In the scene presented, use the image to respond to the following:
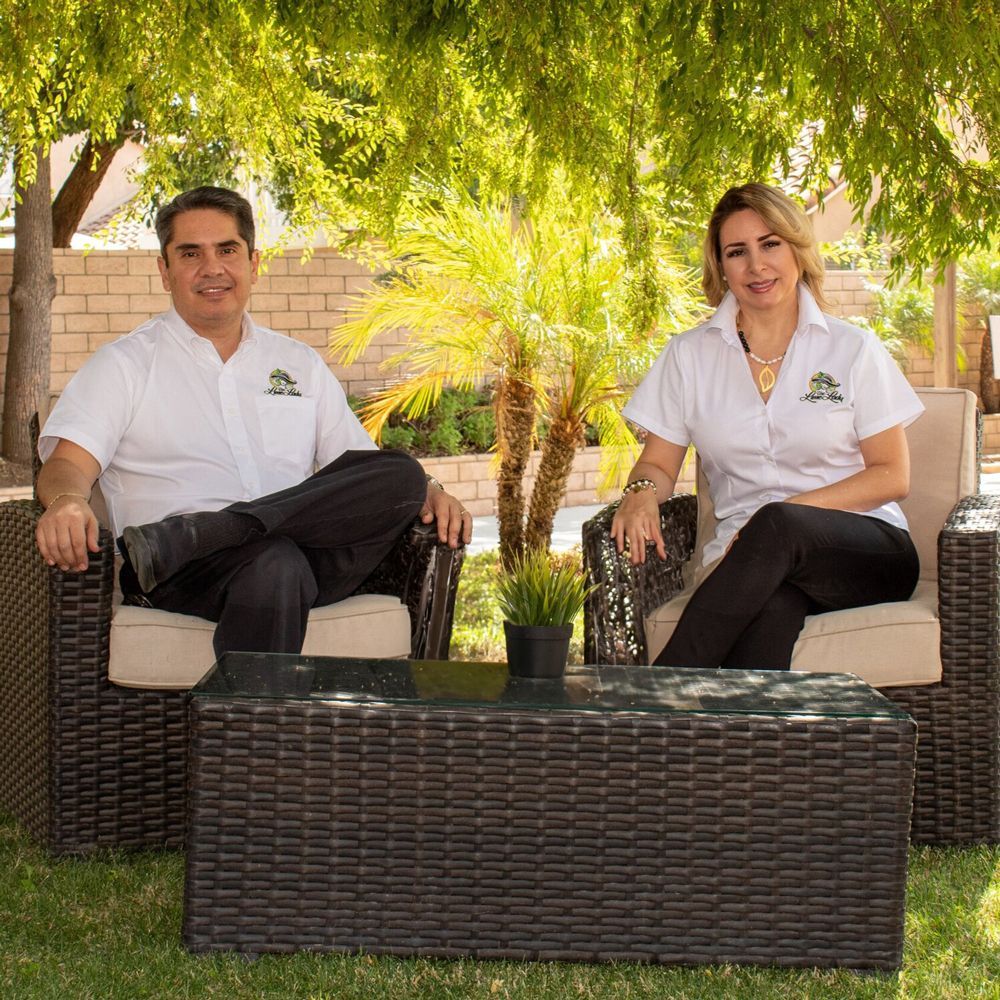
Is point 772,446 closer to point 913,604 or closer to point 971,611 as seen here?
point 913,604

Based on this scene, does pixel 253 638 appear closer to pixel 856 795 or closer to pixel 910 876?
pixel 856 795

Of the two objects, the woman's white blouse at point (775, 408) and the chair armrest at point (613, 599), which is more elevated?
the woman's white blouse at point (775, 408)

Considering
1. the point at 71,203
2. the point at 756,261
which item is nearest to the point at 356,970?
the point at 756,261

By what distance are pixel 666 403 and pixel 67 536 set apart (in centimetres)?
169

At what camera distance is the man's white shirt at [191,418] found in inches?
148

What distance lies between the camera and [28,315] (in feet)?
33.2

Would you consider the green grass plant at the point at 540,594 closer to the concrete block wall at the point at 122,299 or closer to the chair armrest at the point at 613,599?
the chair armrest at the point at 613,599

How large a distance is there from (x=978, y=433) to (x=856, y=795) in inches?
74.7

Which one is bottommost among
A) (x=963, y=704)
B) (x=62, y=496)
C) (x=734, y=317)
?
(x=963, y=704)

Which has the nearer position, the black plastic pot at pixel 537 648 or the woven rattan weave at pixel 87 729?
the black plastic pot at pixel 537 648

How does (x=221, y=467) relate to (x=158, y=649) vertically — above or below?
above

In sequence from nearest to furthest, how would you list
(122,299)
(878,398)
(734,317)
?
(878,398)
(734,317)
(122,299)

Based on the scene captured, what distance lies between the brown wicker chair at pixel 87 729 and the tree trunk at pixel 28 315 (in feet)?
22.7

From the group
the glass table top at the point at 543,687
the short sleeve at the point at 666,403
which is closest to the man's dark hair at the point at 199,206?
the short sleeve at the point at 666,403
